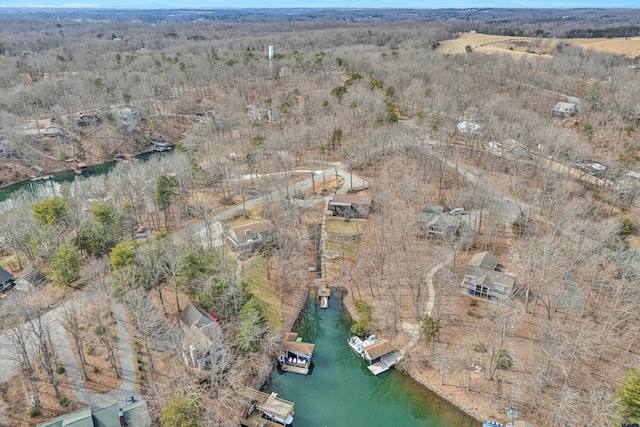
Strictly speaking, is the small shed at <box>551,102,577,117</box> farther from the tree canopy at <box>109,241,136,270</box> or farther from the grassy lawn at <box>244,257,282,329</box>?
the tree canopy at <box>109,241,136,270</box>

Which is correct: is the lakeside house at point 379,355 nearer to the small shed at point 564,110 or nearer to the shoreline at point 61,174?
the shoreline at point 61,174

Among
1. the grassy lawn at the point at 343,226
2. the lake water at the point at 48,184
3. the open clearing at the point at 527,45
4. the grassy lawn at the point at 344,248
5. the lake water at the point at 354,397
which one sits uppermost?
the open clearing at the point at 527,45

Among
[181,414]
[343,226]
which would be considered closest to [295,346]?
[181,414]

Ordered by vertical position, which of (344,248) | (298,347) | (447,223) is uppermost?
(447,223)

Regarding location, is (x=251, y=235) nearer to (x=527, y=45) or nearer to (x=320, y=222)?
(x=320, y=222)

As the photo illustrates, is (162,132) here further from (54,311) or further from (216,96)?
(54,311)

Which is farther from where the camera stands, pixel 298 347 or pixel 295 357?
pixel 298 347

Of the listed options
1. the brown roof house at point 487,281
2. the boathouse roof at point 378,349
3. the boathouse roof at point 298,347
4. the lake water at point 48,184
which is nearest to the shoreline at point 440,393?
the boathouse roof at point 378,349
